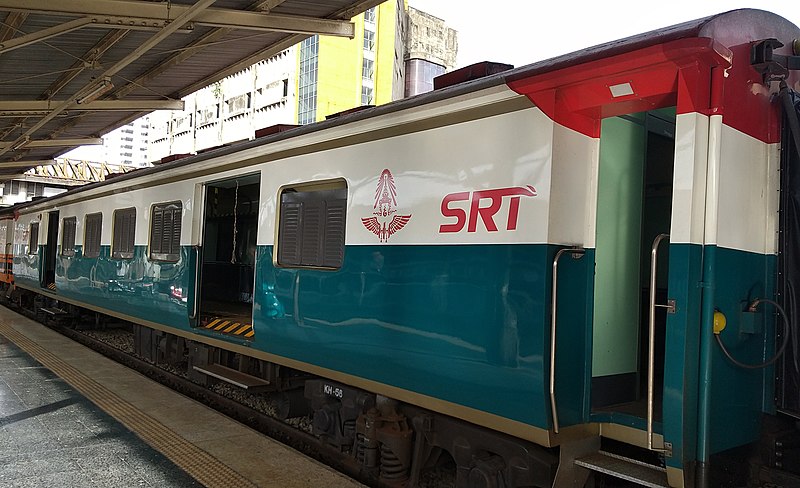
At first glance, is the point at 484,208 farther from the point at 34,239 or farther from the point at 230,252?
the point at 34,239

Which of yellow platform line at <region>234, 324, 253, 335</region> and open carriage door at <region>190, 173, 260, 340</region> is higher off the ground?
open carriage door at <region>190, 173, 260, 340</region>

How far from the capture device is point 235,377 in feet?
22.1

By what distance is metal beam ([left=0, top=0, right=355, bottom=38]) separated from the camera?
21.0 feet

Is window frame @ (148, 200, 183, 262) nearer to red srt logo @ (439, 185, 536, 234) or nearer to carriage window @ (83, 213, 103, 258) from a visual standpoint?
carriage window @ (83, 213, 103, 258)

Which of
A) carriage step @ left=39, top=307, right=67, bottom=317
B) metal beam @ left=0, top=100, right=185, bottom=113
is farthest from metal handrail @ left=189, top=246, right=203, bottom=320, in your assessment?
carriage step @ left=39, top=307, right=67, bottom=317

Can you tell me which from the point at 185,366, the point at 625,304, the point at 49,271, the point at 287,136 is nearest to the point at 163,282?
the point at 185,366

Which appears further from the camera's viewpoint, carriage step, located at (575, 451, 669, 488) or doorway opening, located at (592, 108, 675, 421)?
doorway opening, located at (592, 108, 675, 421)

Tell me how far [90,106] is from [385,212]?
27.5 feet

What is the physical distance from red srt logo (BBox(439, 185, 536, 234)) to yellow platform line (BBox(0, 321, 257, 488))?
2305 mm

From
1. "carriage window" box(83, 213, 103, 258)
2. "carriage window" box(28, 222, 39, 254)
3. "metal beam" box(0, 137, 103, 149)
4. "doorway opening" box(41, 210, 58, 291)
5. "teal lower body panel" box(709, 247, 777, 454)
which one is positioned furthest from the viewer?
"carriage window" box(28, 222, 39, 254)

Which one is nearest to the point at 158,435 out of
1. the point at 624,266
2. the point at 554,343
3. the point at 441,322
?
the point at 441,322

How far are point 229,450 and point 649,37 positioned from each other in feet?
13.9

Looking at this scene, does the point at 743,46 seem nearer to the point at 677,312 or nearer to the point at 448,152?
the point at 677,312

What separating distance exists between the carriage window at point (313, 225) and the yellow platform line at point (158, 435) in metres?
1.71
